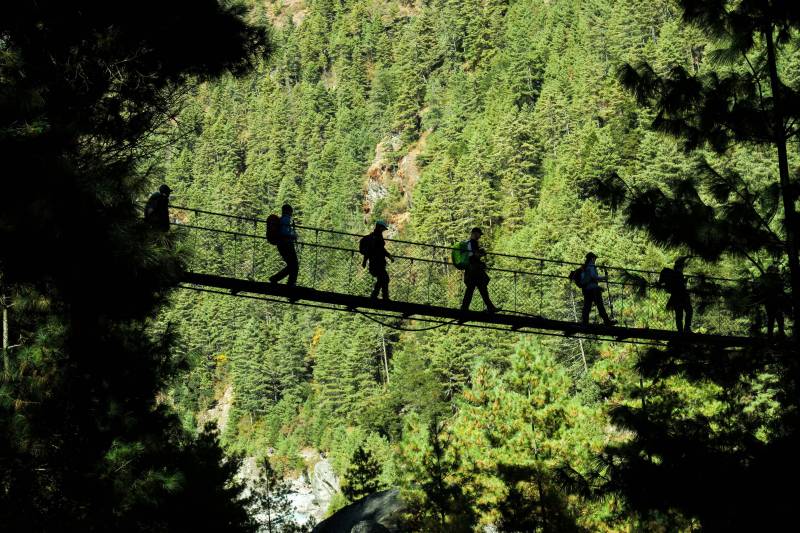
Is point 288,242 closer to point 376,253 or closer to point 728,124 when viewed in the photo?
point 376,253

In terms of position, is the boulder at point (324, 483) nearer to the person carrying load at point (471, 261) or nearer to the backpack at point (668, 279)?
the person carrying load at point (471, 261)

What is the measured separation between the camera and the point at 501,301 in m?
43.1

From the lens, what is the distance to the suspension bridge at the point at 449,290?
8.43 metres

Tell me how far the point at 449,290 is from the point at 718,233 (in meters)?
41.2

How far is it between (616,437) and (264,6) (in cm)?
16530

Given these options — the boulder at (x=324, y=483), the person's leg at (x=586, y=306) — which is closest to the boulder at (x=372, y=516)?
the person's leg at (x=586, y=306)

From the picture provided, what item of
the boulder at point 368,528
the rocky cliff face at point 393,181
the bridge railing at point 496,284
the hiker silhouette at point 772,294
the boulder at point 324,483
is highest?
the rocky cliff face at point 393,181

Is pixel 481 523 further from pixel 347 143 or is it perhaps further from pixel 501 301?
pixel 347 143

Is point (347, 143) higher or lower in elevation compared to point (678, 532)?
higher

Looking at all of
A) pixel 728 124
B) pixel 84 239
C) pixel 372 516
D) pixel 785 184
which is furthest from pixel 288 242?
pixel 372 516

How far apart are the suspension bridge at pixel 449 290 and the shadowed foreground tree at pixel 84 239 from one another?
832 millimetres

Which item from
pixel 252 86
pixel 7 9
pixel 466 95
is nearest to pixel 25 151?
pixel 7 9

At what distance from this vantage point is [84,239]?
20.1 feet

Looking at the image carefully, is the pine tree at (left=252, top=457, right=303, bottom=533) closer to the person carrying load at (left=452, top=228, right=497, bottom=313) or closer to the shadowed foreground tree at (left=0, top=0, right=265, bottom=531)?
the person carrying load at (left=452, top=228, right=497, bottom=313)
